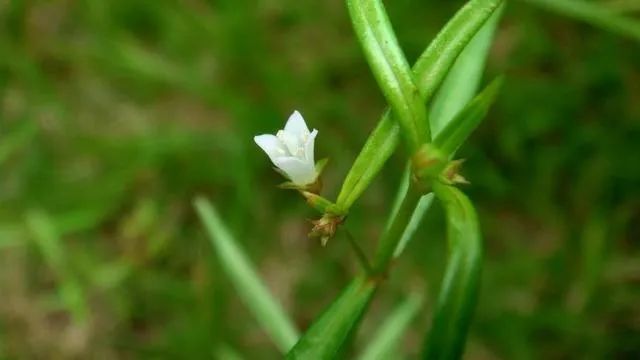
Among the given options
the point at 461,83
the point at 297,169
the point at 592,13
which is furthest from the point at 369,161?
the point at 592,13

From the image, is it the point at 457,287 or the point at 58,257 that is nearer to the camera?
the point at 457,287

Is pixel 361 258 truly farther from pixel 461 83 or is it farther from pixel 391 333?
pixel 391 333

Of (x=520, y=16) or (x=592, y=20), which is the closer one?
(x=592, y=20)

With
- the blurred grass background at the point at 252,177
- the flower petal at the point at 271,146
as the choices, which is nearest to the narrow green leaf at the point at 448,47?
the flower petal at the point at 271,146

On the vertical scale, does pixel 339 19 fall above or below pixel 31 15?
below

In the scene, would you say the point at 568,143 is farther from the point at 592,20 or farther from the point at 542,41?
the point at 592,20

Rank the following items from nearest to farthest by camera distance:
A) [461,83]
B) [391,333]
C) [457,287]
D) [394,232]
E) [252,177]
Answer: [457,287], [394,232], [461,83], [391,333], [252,177]

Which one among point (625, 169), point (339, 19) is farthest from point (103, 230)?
point (625, 169)
